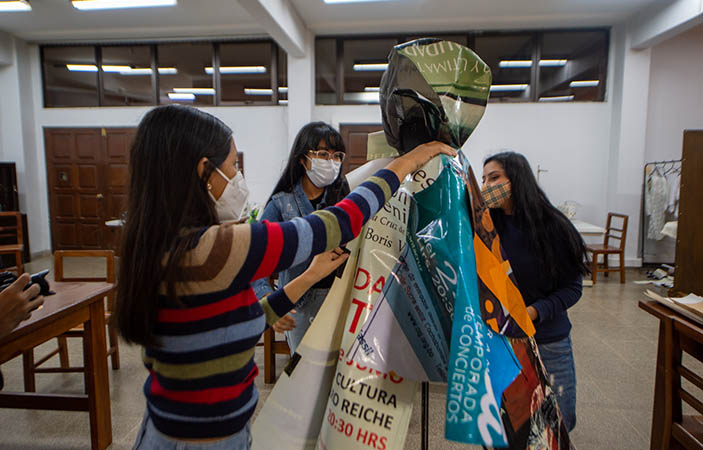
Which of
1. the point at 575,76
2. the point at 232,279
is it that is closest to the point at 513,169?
the point at 232,279

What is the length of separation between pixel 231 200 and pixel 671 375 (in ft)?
5.05

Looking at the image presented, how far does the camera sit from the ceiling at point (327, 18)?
16.4ft

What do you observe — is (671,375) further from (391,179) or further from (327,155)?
(327,155)

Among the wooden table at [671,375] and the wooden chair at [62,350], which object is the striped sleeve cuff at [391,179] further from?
the wooden chair at [62,350]

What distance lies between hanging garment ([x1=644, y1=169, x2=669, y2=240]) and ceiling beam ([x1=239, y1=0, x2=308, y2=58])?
198 inches

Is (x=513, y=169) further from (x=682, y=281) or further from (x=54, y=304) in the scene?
(x=682, y=281)

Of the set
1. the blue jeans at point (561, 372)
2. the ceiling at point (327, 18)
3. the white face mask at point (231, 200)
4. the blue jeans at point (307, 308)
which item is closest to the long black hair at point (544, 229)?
the blue jeans at point (561, 372)

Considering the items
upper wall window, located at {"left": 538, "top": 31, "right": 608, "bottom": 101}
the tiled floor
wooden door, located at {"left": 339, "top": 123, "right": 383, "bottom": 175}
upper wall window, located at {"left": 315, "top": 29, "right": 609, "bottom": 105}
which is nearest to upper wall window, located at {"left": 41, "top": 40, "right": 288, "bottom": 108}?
upper wall window, located at {"left": 315, "top": 29, "right": 609, "bottom": 105}

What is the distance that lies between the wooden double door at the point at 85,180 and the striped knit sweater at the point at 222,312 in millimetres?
6696

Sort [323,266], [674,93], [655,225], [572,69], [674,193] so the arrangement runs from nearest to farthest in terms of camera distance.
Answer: [323,266] → [674,193] → [655,225] → [674,93] → [572,69]

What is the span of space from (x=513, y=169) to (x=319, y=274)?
907 mm

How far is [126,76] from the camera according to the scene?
6.57m

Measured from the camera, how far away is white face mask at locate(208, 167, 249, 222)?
0.82 m

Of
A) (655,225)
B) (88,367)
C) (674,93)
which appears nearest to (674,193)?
(655,225)
